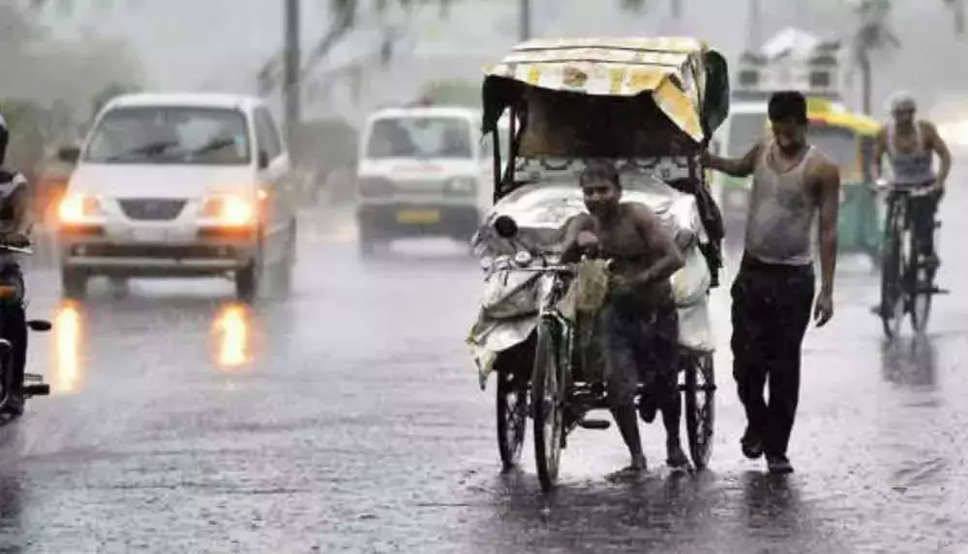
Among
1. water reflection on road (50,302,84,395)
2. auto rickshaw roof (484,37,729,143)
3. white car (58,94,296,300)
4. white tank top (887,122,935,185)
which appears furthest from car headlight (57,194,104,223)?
auto rickshaw roof (484,37,729,143)

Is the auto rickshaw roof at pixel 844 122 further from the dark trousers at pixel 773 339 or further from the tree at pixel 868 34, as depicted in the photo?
the tree at pixel 868 34

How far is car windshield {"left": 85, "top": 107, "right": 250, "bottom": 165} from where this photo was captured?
2681 centimetres

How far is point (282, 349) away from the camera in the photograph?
20.8m

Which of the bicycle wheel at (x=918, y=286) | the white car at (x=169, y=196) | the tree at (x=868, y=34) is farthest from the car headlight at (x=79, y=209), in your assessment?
the tree at (x=868, y=34)

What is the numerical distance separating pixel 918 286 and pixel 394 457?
8.71 m

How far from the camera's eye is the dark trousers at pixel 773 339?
13.5m

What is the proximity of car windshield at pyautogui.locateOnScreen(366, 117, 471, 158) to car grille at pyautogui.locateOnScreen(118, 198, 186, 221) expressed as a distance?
38.0 ft

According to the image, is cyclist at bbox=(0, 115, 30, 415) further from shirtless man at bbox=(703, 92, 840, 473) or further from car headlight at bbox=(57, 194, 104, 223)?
car headlight at bbox=(57, 194, 104, 223)

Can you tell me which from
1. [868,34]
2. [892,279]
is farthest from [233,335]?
[868,34]

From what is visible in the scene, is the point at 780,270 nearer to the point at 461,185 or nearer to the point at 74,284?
the point at 74,284

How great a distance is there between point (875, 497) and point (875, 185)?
8.65m

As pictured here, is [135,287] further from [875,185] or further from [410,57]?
[410,57]

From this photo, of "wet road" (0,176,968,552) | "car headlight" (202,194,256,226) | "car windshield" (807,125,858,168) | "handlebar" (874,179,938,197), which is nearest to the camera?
"wet road" (0,176,968,552)

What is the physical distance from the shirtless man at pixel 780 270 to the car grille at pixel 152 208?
12994 mm
